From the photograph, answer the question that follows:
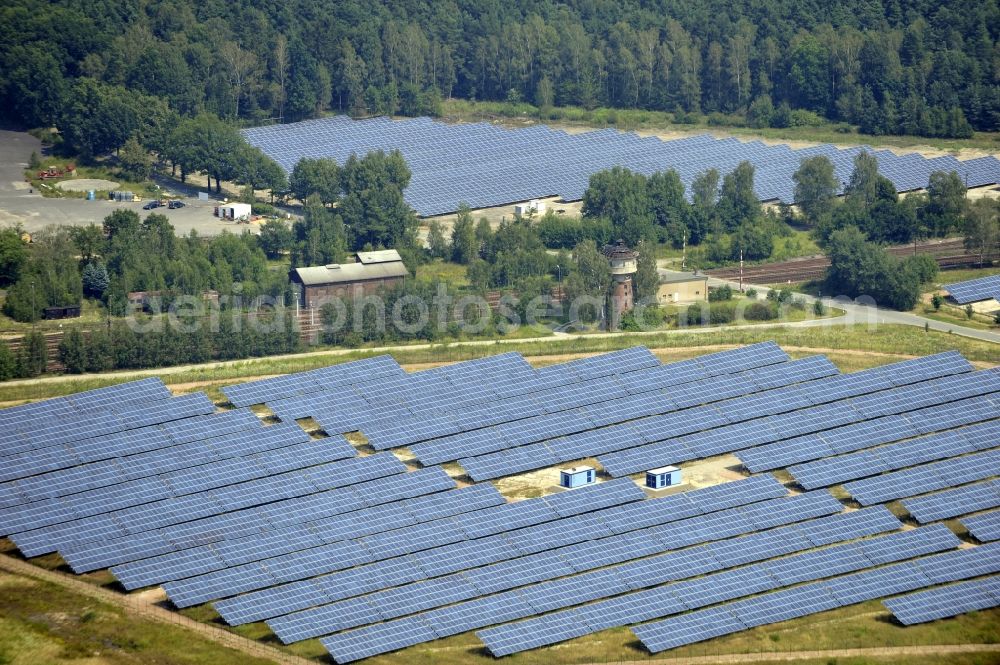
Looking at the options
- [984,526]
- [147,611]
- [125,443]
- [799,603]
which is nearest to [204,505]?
[125,443]

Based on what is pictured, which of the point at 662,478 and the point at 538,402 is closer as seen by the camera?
the point at 662,478

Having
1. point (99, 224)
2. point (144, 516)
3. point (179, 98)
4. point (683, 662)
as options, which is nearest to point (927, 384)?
point (683, 662)

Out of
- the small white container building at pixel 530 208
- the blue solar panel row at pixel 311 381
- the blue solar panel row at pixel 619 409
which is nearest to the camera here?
the blue solar panel row at pixel 619 409

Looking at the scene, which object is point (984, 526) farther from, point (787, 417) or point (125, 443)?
point (125, 443)

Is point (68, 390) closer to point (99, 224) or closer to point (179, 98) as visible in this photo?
point (99, 224)

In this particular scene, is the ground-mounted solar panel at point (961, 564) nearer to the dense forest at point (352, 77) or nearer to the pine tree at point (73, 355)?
the pine tree at point (73, 355)

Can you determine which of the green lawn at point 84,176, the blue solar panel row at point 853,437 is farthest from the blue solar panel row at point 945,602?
the green lawn at point 84,176
